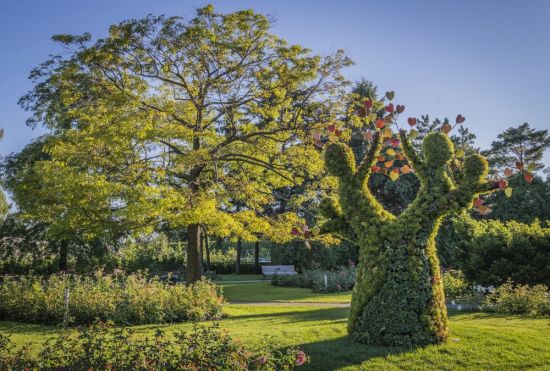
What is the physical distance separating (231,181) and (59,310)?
547cm

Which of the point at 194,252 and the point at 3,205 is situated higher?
the point at 3,205

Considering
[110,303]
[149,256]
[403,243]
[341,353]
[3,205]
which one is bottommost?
[341,353]

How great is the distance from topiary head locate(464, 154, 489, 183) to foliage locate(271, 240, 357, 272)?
1999 centimetres

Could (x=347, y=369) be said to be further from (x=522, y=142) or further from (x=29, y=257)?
(x=522, y=142)

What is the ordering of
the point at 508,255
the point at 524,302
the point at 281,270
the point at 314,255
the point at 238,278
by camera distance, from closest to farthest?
the point at 524,302
the point at 508,255
the point at 281,270
the point at 314,255
the point at 238,278

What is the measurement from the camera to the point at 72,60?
12.3 meters

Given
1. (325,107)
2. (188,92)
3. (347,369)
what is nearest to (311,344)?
(347,369)

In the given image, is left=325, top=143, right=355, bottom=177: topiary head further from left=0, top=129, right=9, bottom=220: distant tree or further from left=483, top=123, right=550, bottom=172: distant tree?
left=483, top=123, right=550, bottom=172: distant tree

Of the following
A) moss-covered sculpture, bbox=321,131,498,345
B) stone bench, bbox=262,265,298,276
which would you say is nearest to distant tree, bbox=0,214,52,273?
stone bench, bbox=262,265,298,276

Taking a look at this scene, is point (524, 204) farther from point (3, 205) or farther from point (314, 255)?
point (3, 205)

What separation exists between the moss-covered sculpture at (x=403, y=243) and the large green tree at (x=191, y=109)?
4316 mm

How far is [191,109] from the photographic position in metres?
13.8

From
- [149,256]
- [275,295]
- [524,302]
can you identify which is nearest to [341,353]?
[524,302]

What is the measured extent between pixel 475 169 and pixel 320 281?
1407cm
